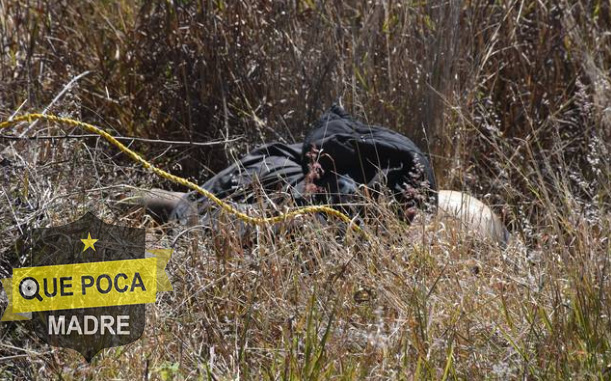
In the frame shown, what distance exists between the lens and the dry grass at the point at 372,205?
2.56 m

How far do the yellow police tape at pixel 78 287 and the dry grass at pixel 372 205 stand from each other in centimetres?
9

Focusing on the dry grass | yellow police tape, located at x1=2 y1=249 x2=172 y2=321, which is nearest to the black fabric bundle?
the dry grass

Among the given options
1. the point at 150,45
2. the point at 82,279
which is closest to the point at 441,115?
the point at 150,45

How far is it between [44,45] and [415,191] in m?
2.43

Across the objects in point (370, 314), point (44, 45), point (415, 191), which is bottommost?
point (370, 314)

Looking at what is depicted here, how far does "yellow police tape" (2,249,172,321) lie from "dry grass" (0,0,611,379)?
9 cm

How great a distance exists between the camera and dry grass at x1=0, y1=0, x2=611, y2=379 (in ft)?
8.40

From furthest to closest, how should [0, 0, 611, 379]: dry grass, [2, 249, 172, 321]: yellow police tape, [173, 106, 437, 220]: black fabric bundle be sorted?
[173, 106, 437, 220]: black fabric bundle
[2, 249, 172, 321]: yellow police tape
[0, 0, 611, 379]: dry grass

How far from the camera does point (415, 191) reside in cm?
329

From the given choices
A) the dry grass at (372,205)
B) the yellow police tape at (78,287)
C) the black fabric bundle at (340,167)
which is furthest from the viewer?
the black fabric bundle at (340,167)

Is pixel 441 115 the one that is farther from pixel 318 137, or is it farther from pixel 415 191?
pixel 415 191

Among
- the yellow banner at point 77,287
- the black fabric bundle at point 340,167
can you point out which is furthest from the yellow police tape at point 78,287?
the black fabric bundle at point 340,167

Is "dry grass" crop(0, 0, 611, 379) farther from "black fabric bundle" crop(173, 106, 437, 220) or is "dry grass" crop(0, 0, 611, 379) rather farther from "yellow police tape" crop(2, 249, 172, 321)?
"black fabric bundle" crop(173, 106, 437, 220)

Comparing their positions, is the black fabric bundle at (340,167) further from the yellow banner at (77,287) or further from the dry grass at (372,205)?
the yellow banner at (77,287)
